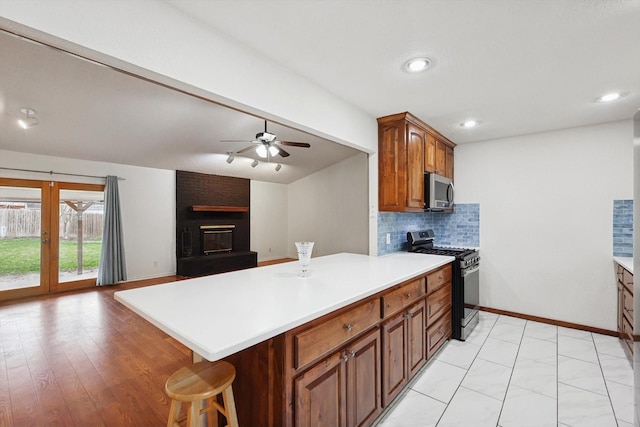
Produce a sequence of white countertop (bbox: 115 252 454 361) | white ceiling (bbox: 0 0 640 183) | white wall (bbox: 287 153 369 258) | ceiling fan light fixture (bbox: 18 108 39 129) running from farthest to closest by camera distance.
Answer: white wall (bbox: 287 153 369 258) → ceiling fan light fixture (bbox: 18 108 39 129) → white ceiling (bbox: 0 0 640 183) → white countertop (bbox: 115 252 454 361)

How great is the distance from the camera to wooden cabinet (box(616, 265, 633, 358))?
2.33 metres

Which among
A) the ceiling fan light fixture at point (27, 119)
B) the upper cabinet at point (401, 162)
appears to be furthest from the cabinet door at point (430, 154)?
the ceiling fan light fixture at point (27, 119)

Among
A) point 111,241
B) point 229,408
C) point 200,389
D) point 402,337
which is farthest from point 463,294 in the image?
point 111,241

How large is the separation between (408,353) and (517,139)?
117 inches

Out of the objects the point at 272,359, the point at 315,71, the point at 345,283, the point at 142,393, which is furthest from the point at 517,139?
the point at 142,393

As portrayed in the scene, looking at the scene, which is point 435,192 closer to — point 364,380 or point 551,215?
point 551,215

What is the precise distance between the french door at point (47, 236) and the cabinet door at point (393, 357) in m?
5.62

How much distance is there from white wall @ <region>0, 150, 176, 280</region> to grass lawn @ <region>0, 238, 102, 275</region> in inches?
31.8

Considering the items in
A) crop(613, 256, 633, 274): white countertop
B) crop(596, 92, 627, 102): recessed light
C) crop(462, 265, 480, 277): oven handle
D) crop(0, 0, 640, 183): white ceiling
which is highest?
crop(0, 0, 640, 183): white ceiling

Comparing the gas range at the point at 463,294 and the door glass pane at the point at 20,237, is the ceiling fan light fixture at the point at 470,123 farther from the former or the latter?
the door glass pane at the point at 20,237

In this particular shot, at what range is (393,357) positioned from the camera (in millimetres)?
1785

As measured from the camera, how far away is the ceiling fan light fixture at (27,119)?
11.3 feet

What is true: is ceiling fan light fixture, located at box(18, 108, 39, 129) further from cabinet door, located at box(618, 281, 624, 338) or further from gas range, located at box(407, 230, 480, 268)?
cabinet door, located at box(618, 281, 624, 338)

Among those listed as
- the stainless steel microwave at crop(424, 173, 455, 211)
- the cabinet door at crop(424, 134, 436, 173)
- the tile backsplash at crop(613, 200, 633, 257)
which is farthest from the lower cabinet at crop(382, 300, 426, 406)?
the tile backsplash at crop(613, 200, 633, 257)
